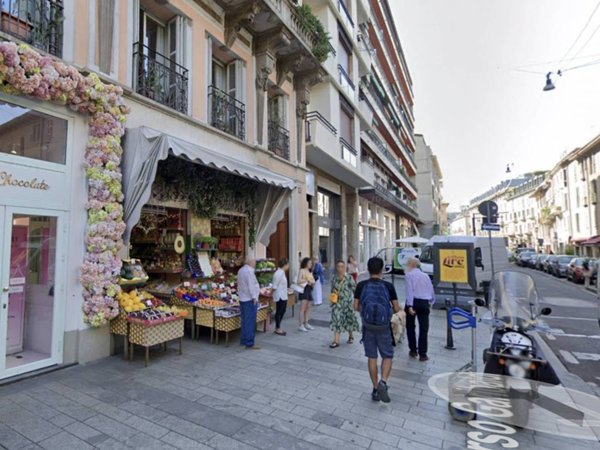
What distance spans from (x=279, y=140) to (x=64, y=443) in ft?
32.0

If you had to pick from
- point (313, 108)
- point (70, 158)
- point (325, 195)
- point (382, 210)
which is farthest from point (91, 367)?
point (382, 210)

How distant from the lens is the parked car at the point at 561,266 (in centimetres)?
2288

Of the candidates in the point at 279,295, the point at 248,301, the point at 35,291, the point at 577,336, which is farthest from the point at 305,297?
the point at 577,336

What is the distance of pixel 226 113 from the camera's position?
9.33 m

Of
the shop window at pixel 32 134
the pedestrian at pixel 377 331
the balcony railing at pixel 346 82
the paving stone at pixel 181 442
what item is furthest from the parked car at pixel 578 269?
the shop window at pixel 32 134

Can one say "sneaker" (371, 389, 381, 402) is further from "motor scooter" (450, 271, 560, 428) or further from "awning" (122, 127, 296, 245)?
"awning" (122, 127, 296, 245)

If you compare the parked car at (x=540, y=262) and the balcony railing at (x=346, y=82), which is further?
the parked car at (x=540, y=262)

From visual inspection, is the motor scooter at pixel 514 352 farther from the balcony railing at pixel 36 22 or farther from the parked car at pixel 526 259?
the parked car at pixel 526 259

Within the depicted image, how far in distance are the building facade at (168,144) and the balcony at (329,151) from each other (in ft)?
0.26

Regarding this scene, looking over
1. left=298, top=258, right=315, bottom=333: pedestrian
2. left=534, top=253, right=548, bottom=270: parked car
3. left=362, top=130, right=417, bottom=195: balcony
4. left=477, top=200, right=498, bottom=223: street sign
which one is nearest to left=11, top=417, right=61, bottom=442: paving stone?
left=298, top=258, right=315, bottom=333: pedestrian

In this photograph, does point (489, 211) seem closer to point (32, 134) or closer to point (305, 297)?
point (305, 297)

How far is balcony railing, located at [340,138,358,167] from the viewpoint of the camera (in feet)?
51.4

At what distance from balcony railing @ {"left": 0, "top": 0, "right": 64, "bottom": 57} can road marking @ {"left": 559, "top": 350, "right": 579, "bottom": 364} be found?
10445 mm

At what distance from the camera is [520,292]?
4.59 m
